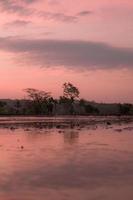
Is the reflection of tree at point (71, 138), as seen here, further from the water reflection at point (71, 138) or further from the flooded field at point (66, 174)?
the flooded field at point (66, 174)

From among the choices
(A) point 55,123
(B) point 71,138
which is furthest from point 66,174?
(A) point 55,123

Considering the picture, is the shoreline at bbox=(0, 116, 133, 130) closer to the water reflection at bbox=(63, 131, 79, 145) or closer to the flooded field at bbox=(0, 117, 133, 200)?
the water reflection at bbox=(63, 131, 79, 145)

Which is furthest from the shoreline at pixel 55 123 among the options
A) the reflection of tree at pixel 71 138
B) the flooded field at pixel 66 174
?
the flooded field at pixel 66 174

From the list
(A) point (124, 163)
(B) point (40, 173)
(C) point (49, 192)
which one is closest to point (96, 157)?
(A) point (124, 163)

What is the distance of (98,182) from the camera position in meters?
12.8

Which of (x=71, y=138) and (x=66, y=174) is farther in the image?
(x=71, y=138)

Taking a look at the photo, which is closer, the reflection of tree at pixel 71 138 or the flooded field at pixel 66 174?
the flooded field at pixel 66 174

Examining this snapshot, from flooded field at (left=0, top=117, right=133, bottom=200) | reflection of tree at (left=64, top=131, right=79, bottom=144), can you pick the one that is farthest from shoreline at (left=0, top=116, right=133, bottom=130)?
flooded field at (left=0, top=117, right=133, bottom=200)

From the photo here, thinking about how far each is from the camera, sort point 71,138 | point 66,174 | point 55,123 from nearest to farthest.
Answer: point 66,174
point 71,138
point 55,123

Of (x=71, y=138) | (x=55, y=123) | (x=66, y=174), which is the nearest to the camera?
(x=66, y=174)

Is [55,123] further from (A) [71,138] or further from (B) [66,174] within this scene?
(B) [66,174]

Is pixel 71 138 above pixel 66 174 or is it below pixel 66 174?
above

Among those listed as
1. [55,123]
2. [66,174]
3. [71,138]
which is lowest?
[66,174]

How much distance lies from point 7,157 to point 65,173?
4.12m
